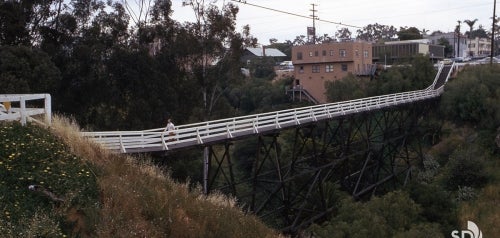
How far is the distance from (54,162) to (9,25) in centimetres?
1613

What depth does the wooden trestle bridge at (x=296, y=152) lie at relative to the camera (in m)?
15.0

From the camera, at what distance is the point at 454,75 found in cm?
4319

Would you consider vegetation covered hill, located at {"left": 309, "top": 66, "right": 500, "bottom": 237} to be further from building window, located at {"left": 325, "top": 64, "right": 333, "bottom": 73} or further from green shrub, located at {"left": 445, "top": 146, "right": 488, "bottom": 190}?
building window, located at {"left": 325, "top": 64, "right": 333, "bottom": 73}

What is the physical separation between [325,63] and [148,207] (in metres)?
43.8

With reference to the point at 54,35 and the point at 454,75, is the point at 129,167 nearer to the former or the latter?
the point at 54,35

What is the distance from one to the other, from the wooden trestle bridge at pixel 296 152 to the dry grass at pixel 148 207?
5.04ft

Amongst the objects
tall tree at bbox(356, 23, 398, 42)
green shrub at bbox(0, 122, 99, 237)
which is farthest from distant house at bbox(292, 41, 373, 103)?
tall tree at bbox(356, 23, 398, 42)

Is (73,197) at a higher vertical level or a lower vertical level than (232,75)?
lower

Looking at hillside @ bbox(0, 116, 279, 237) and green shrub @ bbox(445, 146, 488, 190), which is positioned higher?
hillside @ bbox(0, 116, 279, 237)

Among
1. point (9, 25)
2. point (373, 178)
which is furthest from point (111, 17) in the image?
point (373, 178)

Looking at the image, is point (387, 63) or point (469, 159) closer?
point (469, 159)

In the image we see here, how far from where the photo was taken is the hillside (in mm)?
7871

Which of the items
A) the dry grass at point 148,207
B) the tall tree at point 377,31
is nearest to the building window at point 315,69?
the dry grass at point 148,207

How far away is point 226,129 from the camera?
630 inches
